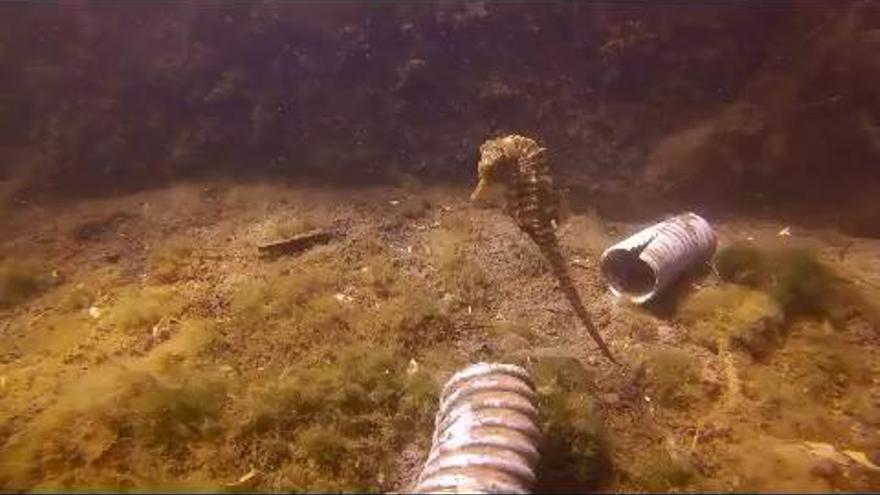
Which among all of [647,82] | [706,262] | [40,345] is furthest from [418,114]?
[40,345]

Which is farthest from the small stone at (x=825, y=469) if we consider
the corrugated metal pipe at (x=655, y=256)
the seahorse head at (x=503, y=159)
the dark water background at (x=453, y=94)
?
the dark water background at (x=453, y=94)

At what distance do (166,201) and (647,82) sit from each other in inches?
286

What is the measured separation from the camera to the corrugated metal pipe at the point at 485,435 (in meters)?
4.30

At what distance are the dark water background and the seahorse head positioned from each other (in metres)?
2.82

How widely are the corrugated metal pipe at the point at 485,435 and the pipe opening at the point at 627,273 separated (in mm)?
2525

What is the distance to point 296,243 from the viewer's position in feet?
26.0

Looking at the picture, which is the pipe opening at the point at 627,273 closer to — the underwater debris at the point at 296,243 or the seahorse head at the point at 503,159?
the seahorse head at the point at 503,159

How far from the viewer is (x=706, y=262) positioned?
7.54 m

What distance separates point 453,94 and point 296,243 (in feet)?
12.8

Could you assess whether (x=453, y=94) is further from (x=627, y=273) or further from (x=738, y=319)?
(x=738, y=319)

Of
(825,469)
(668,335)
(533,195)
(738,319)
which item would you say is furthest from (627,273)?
(825,469)

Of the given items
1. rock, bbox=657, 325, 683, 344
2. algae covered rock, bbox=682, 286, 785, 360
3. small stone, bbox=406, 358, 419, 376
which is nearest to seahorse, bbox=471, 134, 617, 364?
Answer: rock, bbox=657, 325, 683, 344

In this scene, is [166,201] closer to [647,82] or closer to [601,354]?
[601,354]

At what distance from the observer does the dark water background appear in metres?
9.21
